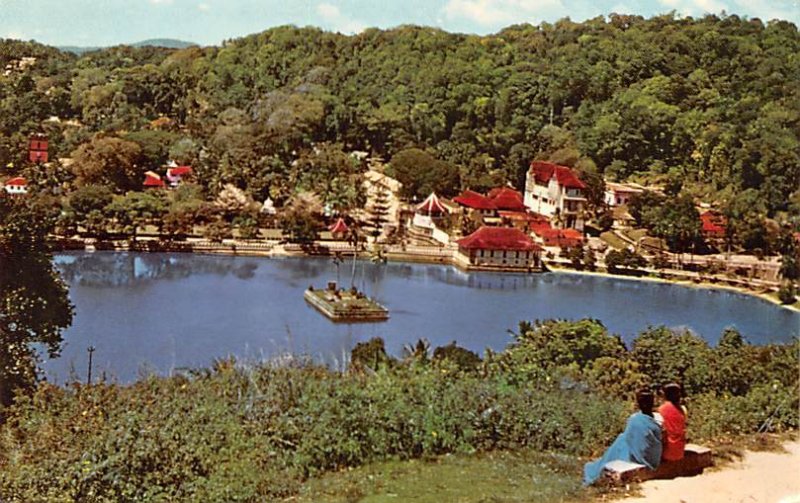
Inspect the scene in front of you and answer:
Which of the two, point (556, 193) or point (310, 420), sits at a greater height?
point (556, 193)

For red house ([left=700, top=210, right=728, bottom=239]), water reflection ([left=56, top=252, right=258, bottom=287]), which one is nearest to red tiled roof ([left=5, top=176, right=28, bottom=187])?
water reflection ([left=56, top=252, right=258, bottom=287])

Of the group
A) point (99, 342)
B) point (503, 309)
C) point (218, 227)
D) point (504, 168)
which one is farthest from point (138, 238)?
point (504, 168)

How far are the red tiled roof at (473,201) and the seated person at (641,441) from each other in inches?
283

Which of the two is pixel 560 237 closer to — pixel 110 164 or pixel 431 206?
pixel 431 206

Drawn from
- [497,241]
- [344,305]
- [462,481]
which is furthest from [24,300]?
[497,241]

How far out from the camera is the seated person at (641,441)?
360 centimetres

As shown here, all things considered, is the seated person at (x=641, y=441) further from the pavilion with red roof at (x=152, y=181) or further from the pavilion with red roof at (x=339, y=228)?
the pavilion with red roof at (x=152, y=181)

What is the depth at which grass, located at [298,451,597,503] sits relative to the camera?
150 inches

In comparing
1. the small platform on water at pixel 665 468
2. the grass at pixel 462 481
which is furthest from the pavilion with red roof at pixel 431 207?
the small platform on water at pixel 665 468

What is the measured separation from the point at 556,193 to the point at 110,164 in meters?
5.09

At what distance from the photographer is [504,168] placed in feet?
41.5

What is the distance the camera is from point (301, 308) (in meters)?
6.79

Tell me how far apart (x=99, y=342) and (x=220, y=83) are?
5755 millimetres

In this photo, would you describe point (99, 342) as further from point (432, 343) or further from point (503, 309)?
point (503, 309)
